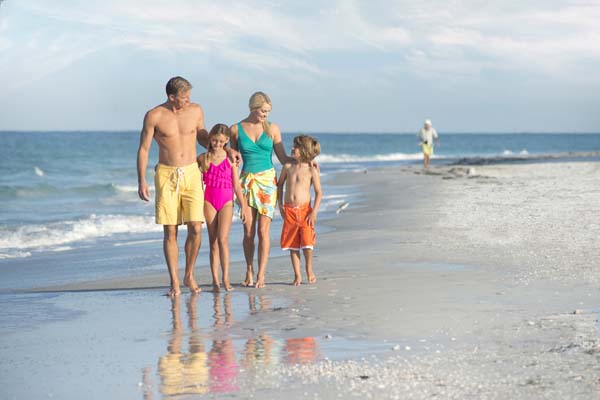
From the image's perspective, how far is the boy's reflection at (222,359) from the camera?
4.57 m

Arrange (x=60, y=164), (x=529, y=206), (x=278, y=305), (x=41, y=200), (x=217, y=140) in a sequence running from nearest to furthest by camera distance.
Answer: (x=278, y=305) → (x=217, y=140) → (x=529, y=206) → (x=41, y=200) → (x=60, y=164)

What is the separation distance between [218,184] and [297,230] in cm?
85

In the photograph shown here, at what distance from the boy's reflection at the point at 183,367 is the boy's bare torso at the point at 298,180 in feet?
7.22

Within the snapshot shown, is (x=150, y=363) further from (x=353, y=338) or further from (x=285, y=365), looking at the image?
(x=353, y=338)

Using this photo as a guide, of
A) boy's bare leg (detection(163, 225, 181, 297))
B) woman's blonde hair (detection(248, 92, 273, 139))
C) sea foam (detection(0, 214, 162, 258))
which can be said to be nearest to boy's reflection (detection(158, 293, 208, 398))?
boy's bare leg (detection(163, 225, 181, 297))

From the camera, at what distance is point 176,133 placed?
25.1 feet

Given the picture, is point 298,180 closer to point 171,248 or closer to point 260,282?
point 260,282

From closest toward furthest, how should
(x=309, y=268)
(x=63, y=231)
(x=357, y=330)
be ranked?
1. (x=357, y=330)
2. (x=309, y=268)
3. (x=63, y=231)

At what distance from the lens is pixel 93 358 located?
17.4 feet

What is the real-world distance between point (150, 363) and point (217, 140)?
310cm

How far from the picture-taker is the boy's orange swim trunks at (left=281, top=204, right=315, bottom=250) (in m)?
8.14

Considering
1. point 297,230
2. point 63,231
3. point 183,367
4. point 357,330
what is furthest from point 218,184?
point 63,231

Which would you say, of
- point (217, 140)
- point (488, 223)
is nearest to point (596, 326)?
point (217, 140)

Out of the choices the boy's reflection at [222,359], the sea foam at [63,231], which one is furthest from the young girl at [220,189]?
the sea foam at [63,231]
